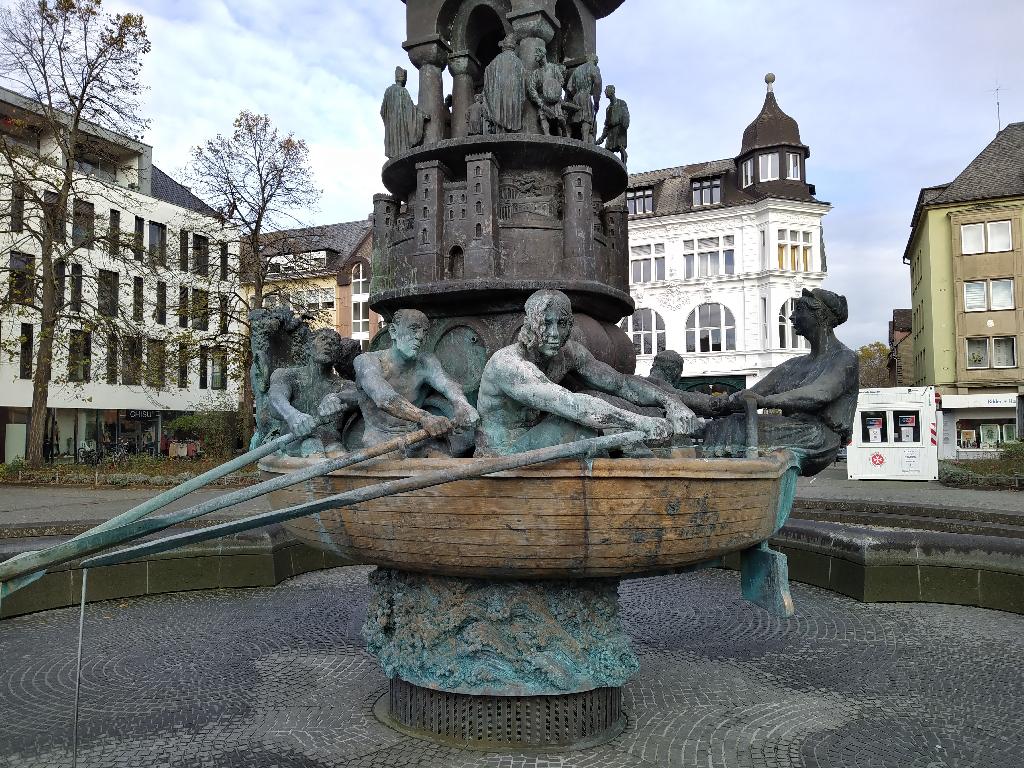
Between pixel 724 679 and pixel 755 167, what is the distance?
3534cm

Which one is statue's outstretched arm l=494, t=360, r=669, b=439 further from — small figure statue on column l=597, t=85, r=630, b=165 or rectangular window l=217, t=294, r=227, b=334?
rectangular window l=217, t=294, r=227, b=334

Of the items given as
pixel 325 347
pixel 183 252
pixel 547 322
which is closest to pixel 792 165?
pixel 183 252

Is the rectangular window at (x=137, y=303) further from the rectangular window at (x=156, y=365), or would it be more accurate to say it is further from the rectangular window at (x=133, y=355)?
the rectangular window at (x=156, y=365)

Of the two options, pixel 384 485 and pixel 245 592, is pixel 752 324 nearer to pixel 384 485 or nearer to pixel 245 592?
pixel 245 592

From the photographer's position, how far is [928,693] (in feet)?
15.0

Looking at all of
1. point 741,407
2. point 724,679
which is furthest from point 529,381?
point 724,679

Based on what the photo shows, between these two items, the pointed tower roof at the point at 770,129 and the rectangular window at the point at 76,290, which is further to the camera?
the pointed tower roof at the point at 770,129

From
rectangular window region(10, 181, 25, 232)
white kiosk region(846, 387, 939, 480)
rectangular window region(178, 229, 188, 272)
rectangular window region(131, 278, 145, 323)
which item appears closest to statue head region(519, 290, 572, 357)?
white kiosk region(846, 387, 939, 480)

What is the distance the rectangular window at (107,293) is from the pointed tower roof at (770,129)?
1074 inches

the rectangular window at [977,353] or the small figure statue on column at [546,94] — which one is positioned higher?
the rectangular window at [977,353]

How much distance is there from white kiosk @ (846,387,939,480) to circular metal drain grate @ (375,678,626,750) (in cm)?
1749

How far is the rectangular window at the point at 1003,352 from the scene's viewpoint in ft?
104

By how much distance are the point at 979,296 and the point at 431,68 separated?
33.3 metres

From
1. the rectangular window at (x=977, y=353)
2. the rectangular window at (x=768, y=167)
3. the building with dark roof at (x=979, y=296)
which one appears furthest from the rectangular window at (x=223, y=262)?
the rectangular window at (x=977, y=353)
